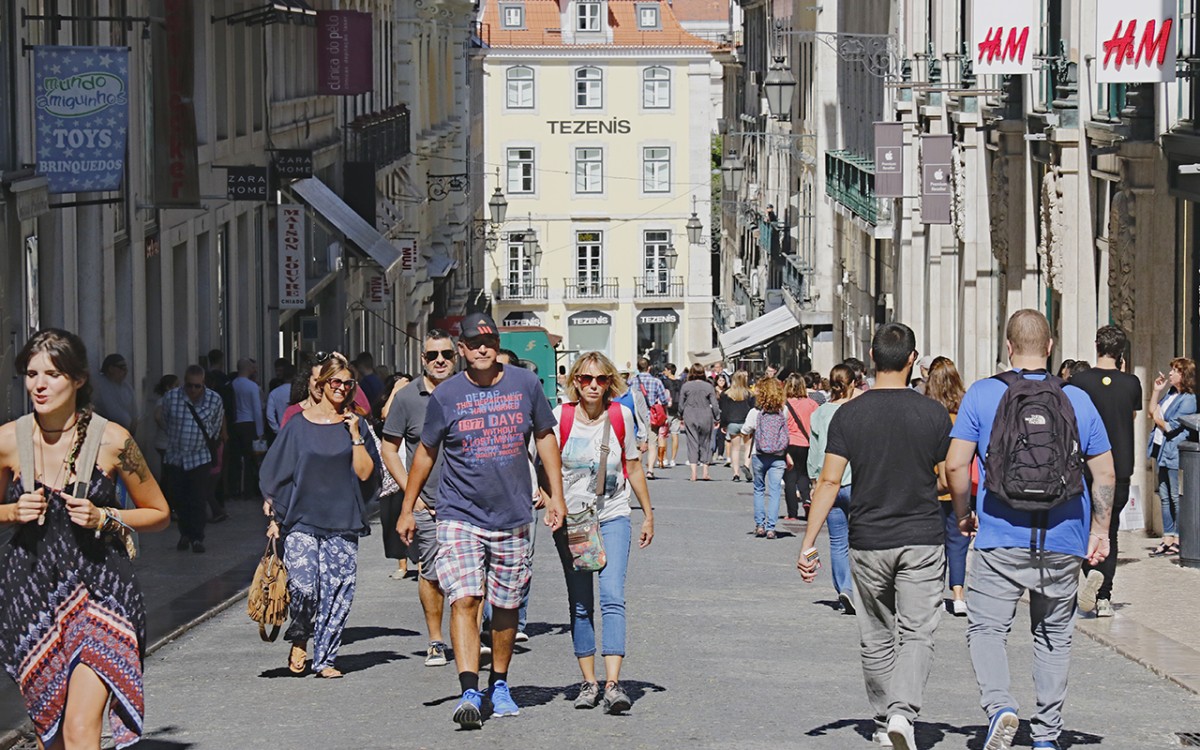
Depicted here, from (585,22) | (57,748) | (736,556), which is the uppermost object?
(585,22)

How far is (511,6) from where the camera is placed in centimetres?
8350

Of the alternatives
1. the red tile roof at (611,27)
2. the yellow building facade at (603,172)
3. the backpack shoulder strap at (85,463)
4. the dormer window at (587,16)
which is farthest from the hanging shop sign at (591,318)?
the backpack shoulder strap at (85,463)

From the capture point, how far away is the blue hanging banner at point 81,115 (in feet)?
56.0

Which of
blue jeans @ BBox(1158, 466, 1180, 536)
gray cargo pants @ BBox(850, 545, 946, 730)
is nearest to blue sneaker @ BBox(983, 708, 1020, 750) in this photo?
gray cargo pants @ BBox(850, 545, 946, 730)

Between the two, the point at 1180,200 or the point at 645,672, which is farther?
the point at 1180,200

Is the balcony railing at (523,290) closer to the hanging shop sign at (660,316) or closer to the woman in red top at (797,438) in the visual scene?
the hanging shop sign at (660,316)

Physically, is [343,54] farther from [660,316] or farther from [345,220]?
[660,316]

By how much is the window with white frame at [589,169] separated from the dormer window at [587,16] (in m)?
4.72

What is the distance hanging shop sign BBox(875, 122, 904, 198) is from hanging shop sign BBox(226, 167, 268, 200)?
502 inches

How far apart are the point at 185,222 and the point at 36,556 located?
1876cm

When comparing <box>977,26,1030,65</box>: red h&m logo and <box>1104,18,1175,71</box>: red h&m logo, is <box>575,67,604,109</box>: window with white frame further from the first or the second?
<box>1104,18,1175,71</box>: red h&m logo

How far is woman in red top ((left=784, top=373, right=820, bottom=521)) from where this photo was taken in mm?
20016

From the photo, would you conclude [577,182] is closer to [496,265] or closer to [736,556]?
[496,265]

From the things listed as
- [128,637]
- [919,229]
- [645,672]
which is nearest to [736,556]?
[645,672]
